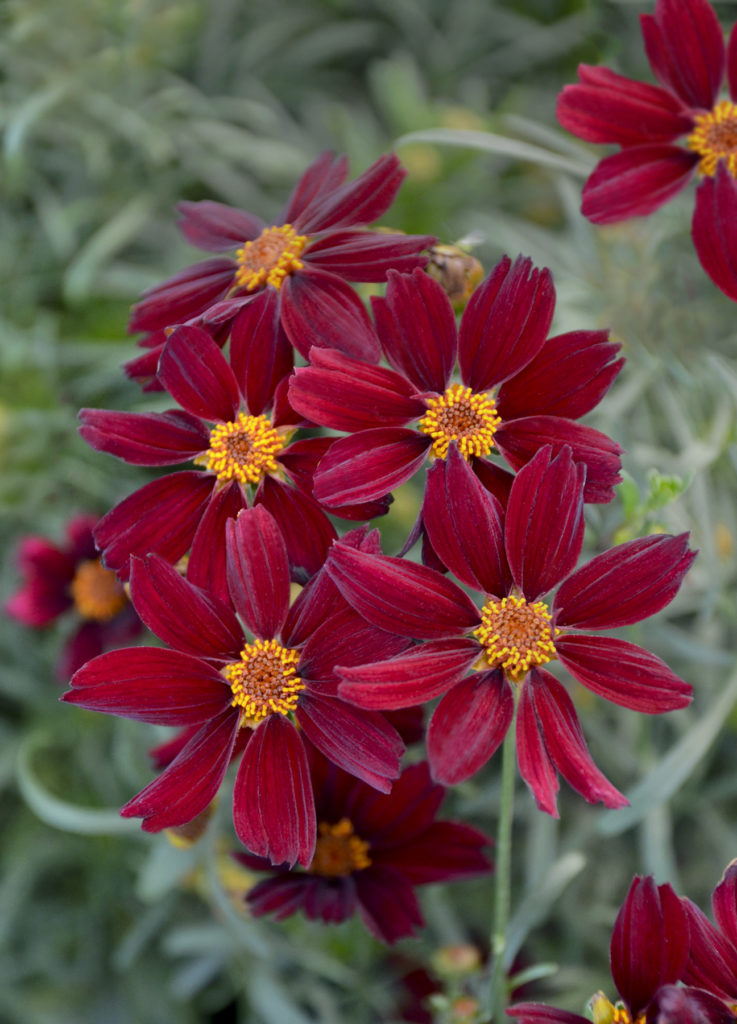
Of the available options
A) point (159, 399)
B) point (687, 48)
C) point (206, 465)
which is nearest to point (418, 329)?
point (206, 465)

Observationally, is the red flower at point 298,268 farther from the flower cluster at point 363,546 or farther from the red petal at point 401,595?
the red petal at point 401,595

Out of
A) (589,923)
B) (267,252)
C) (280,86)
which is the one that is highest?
(280,86)

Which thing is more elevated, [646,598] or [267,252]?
[267,252]

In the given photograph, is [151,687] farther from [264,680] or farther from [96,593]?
[96,593]

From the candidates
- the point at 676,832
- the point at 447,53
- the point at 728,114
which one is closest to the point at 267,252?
the point at 728,114

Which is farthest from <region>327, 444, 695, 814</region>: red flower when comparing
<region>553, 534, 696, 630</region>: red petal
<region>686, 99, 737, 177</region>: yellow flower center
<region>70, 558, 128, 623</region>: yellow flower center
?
<region>70, 558, 128, 623</region>: yellow flower center

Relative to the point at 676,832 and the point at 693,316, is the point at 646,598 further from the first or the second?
the point at 676,832

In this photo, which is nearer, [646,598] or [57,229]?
[646,598]

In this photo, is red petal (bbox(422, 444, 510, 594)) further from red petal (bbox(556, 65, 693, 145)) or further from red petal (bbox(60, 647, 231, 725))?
red petal (bbox(556, 65, 693, 145))
